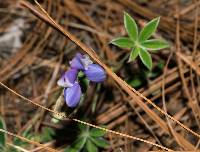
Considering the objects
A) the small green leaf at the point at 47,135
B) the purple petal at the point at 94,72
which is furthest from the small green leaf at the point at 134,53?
the small green leaf at the point at 47,135

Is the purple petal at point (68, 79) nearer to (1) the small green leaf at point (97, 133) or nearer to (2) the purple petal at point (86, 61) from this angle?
(2) the purple petal at point (86, 61)

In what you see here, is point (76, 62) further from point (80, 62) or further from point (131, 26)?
point (131, 26)

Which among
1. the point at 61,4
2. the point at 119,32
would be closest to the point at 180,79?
the point at 119,32

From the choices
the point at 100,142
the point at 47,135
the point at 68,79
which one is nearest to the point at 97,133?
the point at 100,142

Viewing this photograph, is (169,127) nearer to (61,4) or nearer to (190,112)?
(190,112)

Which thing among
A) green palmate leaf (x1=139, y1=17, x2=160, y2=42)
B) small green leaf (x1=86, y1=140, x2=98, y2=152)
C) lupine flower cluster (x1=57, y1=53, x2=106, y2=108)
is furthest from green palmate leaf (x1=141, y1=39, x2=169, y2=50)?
small green leaf (x1=86, y1=140, x2=98, y2=152)

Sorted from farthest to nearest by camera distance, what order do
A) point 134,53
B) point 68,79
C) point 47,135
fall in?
1. point 47,135
2. point 134,53
3. point 68,79
